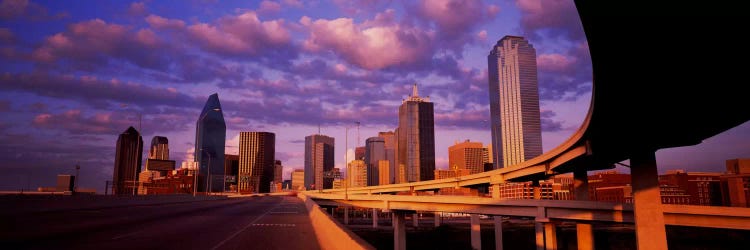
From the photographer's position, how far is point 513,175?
57.9 metres

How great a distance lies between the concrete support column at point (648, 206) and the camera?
86.7 feet

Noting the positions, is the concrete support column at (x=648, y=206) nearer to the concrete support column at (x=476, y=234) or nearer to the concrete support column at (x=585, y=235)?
the concrete support column at (x=585, y=235)

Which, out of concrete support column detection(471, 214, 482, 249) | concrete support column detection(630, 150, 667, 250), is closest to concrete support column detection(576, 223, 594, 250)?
concrete support column detection(630, 150, 667, 250)

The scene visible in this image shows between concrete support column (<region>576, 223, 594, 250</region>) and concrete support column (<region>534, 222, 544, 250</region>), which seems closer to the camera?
concrete support column (<region>576, 223, 594, 250</region>)

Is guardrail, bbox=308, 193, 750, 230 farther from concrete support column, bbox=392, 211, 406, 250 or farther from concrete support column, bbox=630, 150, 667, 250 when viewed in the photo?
concrete support column, bbox=630, 150, 667, 250

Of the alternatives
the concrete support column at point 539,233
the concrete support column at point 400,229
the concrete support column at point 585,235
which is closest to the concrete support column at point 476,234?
the concrete support column at point 400,229

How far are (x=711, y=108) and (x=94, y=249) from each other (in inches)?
836

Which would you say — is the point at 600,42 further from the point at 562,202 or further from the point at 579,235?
the point at 579,235

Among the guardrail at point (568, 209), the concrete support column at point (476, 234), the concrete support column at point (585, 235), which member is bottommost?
the concrete support column at point (476, 234)

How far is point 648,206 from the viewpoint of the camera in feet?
87.8

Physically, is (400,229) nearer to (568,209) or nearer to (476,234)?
(476,234)

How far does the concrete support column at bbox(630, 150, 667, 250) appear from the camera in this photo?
86.7 feet

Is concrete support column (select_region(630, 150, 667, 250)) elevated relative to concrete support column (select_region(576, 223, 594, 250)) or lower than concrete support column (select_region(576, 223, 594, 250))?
elevated

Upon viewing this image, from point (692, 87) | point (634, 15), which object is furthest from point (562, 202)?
point (634, 15)
